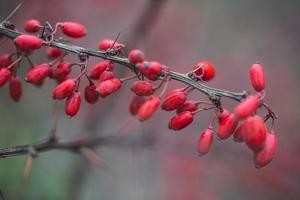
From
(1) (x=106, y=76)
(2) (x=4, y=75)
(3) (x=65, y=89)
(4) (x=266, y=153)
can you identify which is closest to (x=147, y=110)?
(1) (x=106, y=76)

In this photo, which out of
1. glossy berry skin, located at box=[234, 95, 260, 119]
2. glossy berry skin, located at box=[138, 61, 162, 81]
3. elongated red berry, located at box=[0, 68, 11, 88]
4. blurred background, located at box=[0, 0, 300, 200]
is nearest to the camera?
glossy berry skin, located at box=[234, 95, 260, 119]

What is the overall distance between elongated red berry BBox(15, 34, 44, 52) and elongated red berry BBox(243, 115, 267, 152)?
708 mm

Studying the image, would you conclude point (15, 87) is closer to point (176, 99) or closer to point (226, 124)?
point (176, 99)

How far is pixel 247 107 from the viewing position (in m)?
1.38

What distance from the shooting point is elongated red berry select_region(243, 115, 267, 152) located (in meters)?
1.40

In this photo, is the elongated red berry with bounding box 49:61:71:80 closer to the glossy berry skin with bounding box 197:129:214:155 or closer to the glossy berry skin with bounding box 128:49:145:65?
the glossy berry skin with bounding box 128:49:145:65

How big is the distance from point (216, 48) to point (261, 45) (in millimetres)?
552

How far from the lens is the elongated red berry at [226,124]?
149 centimetres

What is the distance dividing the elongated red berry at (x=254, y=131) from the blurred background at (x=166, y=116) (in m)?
1.14

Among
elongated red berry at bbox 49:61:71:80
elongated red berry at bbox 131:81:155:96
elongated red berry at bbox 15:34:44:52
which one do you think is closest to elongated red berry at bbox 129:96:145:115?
elongated red berry at bbox 131:81:155:96

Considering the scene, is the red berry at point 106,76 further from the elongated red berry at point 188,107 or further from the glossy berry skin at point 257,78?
the glossy berry skin at point 257,78

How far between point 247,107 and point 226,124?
13 cm

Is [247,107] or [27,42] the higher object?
[27,42]

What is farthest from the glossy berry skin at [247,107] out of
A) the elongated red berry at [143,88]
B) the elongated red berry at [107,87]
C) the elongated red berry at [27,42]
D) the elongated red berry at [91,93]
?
the elongated red berry at [27,42]
